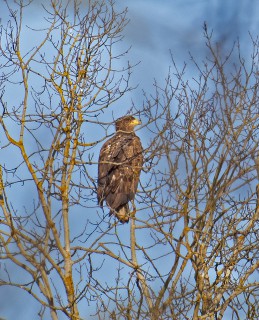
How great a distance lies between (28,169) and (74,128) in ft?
2.32

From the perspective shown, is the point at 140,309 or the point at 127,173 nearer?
the point at 140,309

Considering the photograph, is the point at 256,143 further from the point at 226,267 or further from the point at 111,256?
the point at 111,256

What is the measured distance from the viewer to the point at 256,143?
20.0 feet

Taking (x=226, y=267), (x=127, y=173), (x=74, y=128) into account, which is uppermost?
(x=127, y=173)

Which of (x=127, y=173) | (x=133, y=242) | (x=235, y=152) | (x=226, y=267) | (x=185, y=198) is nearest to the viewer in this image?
(x=235, y=152)

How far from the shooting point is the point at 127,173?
923cm

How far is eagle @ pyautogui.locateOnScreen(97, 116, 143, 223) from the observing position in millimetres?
8852

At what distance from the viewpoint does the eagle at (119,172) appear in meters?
8.85

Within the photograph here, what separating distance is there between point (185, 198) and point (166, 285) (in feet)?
2.85

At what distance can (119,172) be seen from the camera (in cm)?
943

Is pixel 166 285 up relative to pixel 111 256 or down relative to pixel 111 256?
down

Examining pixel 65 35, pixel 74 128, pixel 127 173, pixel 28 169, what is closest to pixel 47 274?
pixel 28 169

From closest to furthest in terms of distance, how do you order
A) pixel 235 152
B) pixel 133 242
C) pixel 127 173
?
pixel 235 152
pixel 133 242
pixel 127 173

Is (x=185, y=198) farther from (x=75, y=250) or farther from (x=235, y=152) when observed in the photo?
(x=75, y=250)
